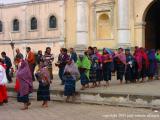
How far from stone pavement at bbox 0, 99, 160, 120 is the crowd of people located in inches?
22.9

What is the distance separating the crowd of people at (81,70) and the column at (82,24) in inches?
323

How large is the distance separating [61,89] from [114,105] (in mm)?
2972

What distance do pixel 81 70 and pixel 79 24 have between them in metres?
12.8

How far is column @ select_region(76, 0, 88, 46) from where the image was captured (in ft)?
101

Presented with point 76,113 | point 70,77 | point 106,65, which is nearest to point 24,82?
point 70,77

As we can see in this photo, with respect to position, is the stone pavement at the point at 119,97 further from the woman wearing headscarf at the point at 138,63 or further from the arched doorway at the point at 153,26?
the arched doorway at the point at 153,26

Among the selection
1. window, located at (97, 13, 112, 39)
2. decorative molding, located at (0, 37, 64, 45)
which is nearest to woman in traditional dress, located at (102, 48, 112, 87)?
window, located at (97, 13, 112, 39)

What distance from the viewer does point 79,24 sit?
101 feet

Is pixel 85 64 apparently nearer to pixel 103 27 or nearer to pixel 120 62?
pixel 120 62

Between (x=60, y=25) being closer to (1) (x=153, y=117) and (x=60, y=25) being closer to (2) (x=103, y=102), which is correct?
(2) (x=103, y=102)

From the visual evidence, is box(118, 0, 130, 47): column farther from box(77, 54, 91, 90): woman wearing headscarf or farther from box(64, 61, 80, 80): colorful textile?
box(64, 61, 80, 80): colorful textile

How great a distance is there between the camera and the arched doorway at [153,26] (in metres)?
Result: 29.6

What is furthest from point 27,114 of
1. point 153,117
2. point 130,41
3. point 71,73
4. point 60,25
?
point 60,25

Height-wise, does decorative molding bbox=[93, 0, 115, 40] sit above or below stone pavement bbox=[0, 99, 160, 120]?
above
